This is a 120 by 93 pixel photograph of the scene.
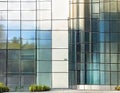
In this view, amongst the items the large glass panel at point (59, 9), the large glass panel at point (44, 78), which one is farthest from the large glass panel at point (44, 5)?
the large glass panel at point (44, 78)

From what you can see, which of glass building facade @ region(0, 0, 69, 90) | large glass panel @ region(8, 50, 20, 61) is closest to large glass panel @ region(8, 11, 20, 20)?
glass building facade @ region(0, 0, 69, 90)

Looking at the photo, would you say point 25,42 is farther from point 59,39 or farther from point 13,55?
point 59,39

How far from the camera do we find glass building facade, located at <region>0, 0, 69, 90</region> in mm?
54031

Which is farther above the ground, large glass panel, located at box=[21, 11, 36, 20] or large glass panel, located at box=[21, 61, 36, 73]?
large glass panel, located at box=[21, 11, 36, 20]

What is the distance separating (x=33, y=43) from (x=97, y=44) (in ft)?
24.0

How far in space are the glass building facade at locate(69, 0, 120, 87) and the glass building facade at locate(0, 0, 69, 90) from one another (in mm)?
3536

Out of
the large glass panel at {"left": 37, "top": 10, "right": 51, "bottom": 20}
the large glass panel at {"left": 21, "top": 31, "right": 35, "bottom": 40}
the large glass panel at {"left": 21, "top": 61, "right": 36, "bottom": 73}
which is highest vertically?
the large glass panel at {"left": 37, "top": 10, "right": 51, "bottom": 20}

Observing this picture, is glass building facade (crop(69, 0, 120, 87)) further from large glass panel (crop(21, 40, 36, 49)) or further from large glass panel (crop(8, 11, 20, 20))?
large glass panel (crop(8, 11, 20, 20))

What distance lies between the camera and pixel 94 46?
5041cm

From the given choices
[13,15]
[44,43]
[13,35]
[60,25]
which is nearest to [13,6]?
[13,15]

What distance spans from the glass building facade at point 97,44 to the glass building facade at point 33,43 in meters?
3.54

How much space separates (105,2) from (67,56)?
6.86 meters

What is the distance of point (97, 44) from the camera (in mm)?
50375

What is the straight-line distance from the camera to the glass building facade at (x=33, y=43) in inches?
2127
